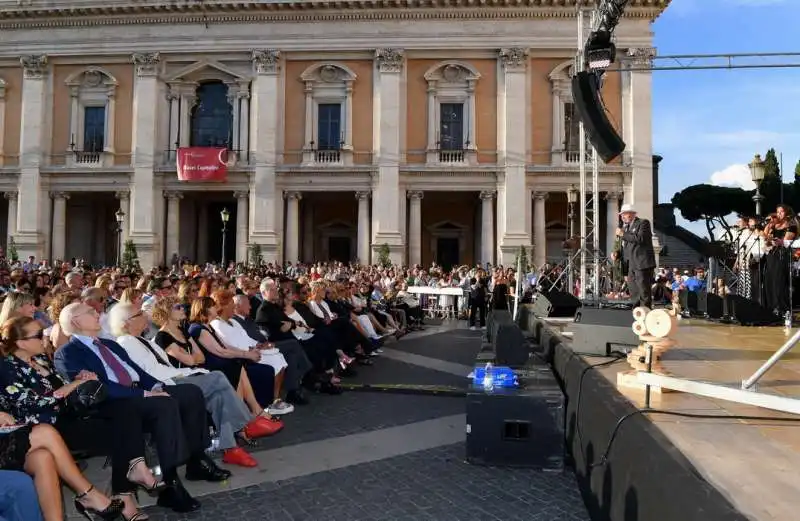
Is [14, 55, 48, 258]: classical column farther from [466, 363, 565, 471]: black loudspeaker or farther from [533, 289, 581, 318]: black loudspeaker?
[466, 363, 565, 471]: black loudspeaker

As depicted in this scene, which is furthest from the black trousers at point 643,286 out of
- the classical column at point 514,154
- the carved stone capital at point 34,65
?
the carved stone capital at point 34,65

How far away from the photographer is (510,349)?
21.4 ft

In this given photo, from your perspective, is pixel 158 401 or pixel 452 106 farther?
pixel 452 106

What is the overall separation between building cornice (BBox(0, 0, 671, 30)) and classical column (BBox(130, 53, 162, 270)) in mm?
2375

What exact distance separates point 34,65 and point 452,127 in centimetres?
2162

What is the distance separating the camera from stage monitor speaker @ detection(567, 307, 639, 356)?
20.6ft

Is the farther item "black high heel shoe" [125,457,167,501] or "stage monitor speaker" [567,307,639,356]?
"stage monitor speaker" [567,307,639,356]

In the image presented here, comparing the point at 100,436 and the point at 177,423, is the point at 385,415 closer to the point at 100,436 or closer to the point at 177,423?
the point at 177,423

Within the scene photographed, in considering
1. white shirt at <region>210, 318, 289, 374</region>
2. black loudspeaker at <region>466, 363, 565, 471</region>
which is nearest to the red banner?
white shirt at <region>210, 318, 289, 374</region>

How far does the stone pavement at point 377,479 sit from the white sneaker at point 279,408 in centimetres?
11

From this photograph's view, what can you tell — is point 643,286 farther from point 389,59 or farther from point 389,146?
point 389,59

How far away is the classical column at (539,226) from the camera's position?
2908cm

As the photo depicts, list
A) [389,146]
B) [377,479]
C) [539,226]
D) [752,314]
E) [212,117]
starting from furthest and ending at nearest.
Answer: [212,117] → [539,226] → [389,146] → [752,314] → [377,479]

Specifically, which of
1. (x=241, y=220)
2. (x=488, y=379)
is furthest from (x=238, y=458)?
(x=241, y=220)
